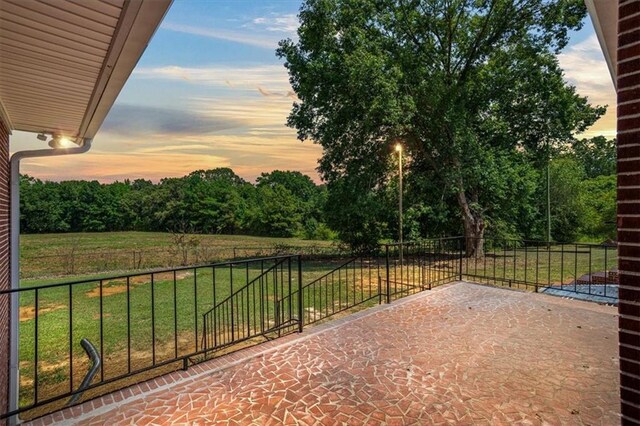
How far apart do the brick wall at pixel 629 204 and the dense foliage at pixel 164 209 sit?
28.4m

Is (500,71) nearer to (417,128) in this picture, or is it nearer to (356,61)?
(417,128)

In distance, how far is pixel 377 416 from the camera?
7.50 feet

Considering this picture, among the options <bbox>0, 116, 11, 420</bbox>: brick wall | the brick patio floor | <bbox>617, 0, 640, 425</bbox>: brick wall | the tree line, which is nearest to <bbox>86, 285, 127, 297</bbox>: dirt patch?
<bbox>0, 116, 11, 420</bbox>: brick wall

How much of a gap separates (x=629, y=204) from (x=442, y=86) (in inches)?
430

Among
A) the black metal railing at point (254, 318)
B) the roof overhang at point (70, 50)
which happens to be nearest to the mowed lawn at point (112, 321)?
the black metal railing at point (254, 318)

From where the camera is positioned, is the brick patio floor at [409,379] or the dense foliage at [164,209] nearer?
the brick patio floor at [409,379]

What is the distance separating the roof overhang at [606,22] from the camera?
1.87 meters

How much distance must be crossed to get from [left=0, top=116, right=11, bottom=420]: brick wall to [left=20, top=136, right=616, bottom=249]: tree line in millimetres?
9328

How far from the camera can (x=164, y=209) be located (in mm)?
32500

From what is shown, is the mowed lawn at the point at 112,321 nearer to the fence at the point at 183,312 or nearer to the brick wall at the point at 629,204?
the fence at the point at 183,312

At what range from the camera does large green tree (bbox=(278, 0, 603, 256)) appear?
35.2ft

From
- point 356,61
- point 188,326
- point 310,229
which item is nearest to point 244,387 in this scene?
point 188,326

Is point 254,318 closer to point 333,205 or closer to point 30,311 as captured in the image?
point 30,311

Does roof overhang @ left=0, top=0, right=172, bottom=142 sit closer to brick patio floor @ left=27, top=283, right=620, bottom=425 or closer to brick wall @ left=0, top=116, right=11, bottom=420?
brick wall @ left=0, top=116, right=11, bottom=420
